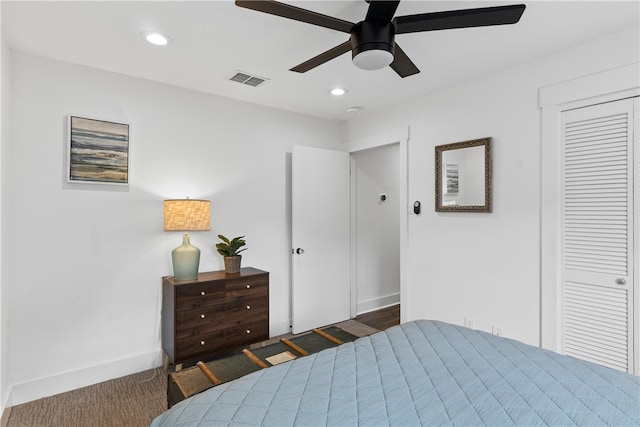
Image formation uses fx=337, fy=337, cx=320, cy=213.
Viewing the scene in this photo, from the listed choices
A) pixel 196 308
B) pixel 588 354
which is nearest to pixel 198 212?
pixel 196 308

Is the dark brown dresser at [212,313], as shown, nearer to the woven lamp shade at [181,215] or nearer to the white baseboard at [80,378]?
the white baseboard at [80,378]

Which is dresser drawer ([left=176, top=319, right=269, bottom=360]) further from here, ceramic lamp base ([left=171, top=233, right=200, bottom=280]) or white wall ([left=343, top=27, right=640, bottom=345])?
white wall ([left=343, top=27, right=640, bottom=345])

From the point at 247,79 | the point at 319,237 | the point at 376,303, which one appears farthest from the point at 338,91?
the point at 376,303

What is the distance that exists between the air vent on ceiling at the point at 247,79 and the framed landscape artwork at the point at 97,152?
3.27 ft

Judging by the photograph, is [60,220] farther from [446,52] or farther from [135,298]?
[446,52]

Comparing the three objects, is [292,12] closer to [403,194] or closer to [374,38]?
[374,38]

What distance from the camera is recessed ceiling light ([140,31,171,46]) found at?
2144 millimetres

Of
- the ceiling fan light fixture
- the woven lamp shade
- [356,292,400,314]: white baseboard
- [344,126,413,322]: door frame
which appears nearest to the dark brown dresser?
the woven lamp shade

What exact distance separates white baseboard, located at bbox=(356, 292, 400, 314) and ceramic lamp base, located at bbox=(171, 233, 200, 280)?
7.51ft

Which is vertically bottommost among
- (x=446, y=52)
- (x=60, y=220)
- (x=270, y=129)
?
(x=60, y=220)

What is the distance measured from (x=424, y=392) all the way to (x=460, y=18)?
1591 millimetres

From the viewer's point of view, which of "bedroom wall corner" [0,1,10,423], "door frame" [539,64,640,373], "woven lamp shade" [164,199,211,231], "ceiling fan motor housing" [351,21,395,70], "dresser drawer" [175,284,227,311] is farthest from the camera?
"woven lamp shade" [164,199,211,231]

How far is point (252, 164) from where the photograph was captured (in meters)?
3.55

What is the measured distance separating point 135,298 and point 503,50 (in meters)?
3.45
